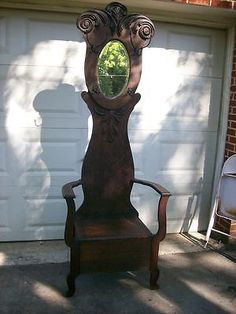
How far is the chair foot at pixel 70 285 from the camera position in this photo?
2613mm

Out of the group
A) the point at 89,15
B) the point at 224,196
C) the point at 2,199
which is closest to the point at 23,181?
the point at 2,199

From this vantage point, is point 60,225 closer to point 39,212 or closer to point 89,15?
point 39,212

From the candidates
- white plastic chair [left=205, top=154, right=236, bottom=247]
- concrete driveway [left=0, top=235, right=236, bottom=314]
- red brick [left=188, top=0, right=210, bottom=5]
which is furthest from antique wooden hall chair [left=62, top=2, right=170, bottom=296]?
white plastic chair [left=205, top=154, right=236, bottom=247]

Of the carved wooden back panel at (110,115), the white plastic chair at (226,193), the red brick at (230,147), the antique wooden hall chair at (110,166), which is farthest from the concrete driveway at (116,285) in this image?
the red brick at (230,147)

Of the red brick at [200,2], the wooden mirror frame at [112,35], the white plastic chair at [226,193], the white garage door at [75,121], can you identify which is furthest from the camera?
the white plastic chair at [226,193]

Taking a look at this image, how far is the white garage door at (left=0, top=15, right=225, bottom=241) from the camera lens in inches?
127

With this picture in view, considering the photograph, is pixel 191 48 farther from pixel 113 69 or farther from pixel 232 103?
pixel 113 69

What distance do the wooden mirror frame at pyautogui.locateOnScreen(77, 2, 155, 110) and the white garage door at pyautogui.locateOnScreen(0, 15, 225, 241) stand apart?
1.99ft

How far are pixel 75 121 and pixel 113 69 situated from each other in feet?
2.39

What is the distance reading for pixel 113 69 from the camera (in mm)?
2812

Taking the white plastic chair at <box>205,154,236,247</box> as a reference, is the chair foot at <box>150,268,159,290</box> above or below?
below

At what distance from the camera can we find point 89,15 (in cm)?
264

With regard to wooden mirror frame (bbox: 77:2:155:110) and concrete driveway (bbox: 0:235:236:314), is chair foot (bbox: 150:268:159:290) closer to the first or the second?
concrete driveway (bbox: 0:235:236:314)

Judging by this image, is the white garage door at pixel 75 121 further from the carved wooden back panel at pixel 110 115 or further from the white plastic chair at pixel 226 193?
the carved wooden back panel at pixel 110 115
